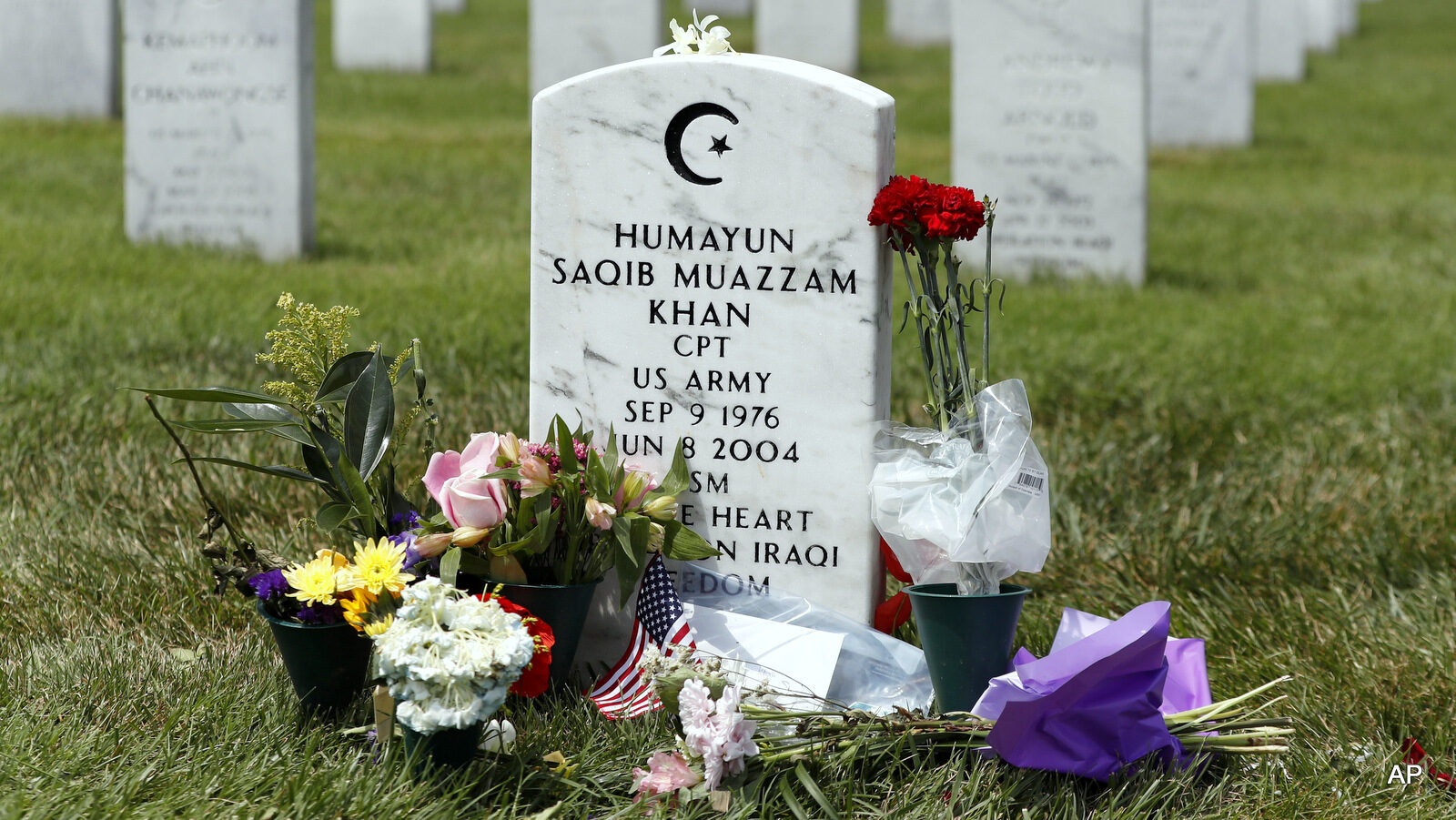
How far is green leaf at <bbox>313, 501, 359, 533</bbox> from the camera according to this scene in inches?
82.0

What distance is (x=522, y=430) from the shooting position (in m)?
3.33

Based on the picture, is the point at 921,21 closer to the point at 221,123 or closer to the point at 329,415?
the point at 221,123

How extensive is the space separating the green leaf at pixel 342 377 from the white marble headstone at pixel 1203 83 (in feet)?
28.3

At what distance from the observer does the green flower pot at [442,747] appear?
5.93 feet

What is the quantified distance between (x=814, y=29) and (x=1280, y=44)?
18.2 feet

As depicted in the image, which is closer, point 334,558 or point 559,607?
point 334,558

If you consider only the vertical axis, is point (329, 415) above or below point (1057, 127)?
below

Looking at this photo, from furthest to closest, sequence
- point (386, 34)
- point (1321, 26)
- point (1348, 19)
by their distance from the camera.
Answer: point (1348, 19), point (1321, 26), point (386, 34)

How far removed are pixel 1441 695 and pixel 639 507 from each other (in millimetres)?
1407

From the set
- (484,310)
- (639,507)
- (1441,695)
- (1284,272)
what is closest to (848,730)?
(639,507)

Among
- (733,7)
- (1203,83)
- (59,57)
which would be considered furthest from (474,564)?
(733,7)

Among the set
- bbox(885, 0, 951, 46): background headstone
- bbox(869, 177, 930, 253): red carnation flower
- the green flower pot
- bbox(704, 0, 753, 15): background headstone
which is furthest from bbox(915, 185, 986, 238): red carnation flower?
bbox(704, 0, 753, 15): background headstone

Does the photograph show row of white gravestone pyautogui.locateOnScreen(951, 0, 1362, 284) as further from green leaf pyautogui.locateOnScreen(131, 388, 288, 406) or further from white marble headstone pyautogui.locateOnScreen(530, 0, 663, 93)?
green leaf pyautogui.locateOnScreen(131, 388, 288, 406)

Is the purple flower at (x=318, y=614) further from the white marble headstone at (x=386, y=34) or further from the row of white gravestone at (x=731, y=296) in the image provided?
the white marble headstone at (x=386, y=34)
